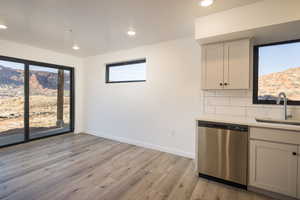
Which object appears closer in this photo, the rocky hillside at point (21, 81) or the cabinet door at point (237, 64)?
the cabinet door at point (237, 64)

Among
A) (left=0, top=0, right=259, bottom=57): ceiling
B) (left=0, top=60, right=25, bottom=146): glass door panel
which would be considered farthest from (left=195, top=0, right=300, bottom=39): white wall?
(left=0, top=60, right=25, bottom=146): glass door panel

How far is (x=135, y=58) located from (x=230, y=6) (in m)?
2.26

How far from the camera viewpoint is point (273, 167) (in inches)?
68.3

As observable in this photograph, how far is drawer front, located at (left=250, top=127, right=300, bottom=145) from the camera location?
1629 mm

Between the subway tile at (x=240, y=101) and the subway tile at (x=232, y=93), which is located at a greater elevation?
the subway tile at (x=232, y=93)

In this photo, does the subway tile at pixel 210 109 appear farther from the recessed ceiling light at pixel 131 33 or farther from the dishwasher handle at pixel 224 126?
the recessed ceiling light at pixel 131 33

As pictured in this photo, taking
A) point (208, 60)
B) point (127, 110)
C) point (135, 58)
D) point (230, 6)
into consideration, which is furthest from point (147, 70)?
point (230, 6)

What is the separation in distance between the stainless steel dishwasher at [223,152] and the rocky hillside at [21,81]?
4.20 m

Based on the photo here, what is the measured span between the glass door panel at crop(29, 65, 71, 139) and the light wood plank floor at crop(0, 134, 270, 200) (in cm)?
74

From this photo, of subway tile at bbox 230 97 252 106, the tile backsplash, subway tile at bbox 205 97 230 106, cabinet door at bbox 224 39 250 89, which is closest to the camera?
cabinet door at bbox 224 39 250 89

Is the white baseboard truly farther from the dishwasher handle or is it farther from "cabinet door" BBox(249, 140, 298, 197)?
"cabinet door" BBox(249, 140, 298, 197)

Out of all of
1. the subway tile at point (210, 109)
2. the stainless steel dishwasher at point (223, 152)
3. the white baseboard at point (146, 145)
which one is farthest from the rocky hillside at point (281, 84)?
the white baseboard at point (146, 145)

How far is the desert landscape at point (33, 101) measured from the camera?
3307 mm

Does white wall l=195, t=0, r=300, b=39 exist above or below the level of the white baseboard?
above
